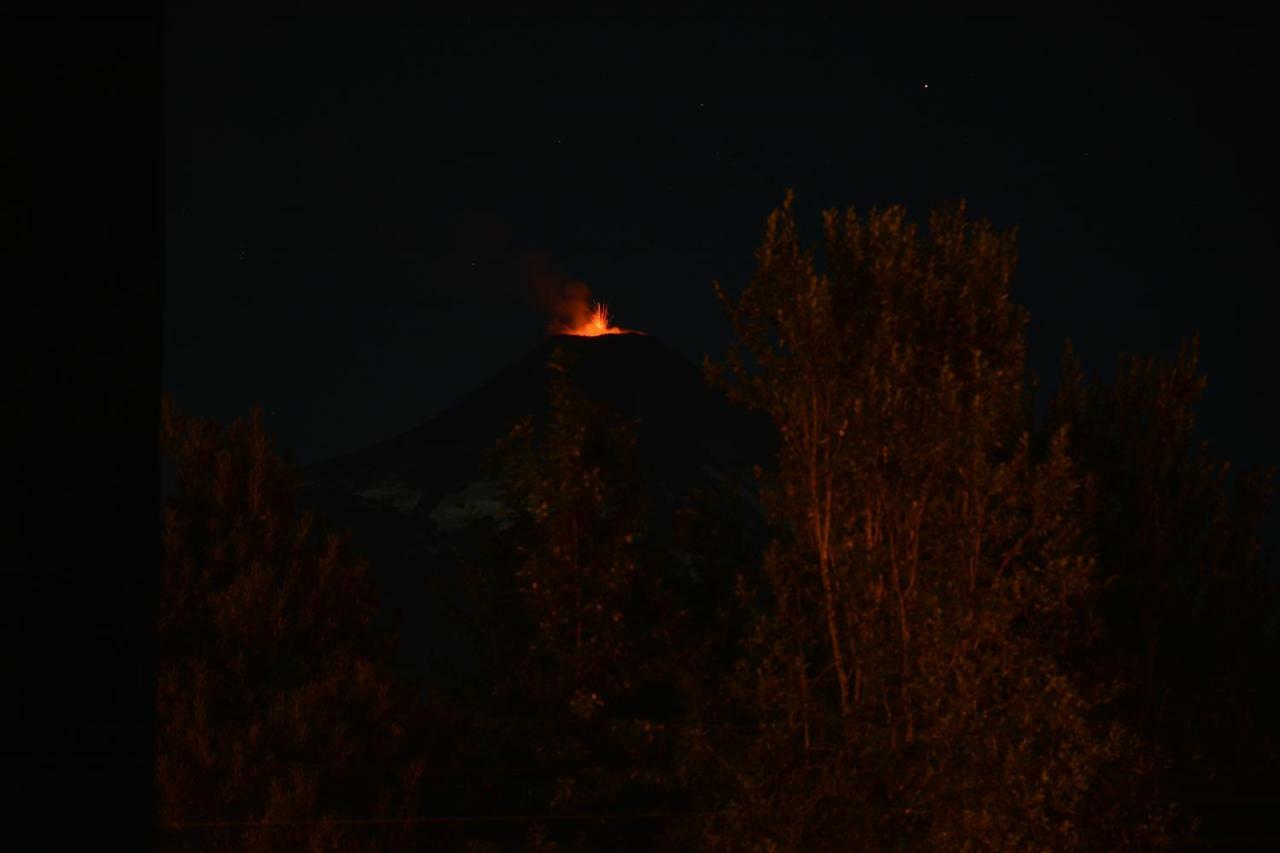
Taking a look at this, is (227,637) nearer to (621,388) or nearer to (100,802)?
(100,802)

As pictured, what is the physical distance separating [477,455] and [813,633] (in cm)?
8485

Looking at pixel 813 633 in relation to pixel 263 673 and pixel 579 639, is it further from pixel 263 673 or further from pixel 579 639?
pixel 263 673

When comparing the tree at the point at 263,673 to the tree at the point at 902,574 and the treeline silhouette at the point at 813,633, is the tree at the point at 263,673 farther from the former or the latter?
the tree at the point at 902,574

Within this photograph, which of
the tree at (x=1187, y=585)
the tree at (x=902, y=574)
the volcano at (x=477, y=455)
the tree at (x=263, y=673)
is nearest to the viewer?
the tree at (x=902, y=574)

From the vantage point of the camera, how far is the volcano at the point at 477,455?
80.0 m

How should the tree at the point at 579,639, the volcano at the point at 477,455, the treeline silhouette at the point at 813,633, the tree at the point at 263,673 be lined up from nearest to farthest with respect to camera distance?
the treeline silhouette at the point at 813,633
the tree at the point at 263,673
the tree at the point at 579,639
the volcano at the point at 477,455

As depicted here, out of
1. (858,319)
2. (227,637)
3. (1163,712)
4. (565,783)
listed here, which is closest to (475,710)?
(565,783)

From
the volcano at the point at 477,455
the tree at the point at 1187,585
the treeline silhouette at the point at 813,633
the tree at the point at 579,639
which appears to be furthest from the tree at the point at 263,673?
the volcano at the point at 477,455

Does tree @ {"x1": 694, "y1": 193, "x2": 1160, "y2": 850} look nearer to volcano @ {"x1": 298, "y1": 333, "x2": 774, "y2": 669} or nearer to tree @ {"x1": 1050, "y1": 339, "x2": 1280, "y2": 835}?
tree @ {"x1": 1050, "y1": 339, "x2": 1280, "y2": 835}

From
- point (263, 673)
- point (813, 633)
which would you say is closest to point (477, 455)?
point (263, 673)

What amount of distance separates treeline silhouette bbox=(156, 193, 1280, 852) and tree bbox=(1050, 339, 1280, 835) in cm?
4

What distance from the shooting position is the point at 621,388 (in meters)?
120

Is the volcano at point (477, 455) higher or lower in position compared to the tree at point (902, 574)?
higher

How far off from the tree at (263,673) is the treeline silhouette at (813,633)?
0.09 feet
